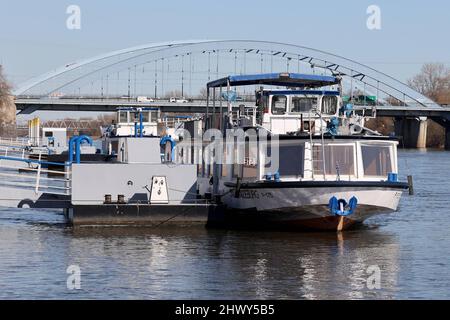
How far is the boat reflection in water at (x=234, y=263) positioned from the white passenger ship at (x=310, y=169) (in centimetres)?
70

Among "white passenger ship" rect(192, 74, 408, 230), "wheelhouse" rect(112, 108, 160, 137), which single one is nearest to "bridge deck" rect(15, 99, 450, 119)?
"wheelhouse" rect(112, 108, 160, 137)

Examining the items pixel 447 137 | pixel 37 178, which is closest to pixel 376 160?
pixel 37 178

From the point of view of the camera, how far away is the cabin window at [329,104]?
29.9m

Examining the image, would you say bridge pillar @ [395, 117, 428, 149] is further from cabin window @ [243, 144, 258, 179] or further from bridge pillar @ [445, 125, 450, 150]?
cabin window @ [243, 144, 258, 179]

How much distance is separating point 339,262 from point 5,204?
1074 cm

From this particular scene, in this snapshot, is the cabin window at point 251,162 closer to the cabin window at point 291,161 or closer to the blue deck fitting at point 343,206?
the cabin window at point 291,161

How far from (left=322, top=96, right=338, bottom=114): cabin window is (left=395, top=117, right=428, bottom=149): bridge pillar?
10435cm

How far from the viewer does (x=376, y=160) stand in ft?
92.0

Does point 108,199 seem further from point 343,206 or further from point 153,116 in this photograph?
point 153,116

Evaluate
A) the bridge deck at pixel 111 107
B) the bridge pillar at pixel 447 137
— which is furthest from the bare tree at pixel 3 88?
the bridge pillar at pixel 447 137

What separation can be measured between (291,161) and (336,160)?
1.19 m

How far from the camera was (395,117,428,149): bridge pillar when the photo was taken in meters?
134
